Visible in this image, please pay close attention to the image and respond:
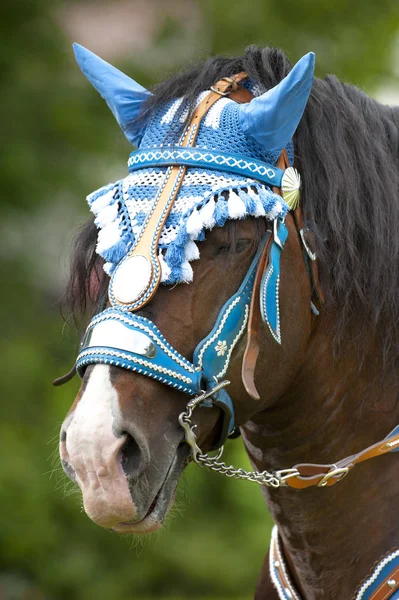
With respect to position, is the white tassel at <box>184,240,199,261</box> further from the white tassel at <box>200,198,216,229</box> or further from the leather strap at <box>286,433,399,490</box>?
the leather strap at <box>286,433,399,490</box>

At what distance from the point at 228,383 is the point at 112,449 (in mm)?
381

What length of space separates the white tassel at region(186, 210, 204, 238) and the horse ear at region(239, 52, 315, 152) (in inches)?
13.1

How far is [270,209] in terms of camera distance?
224cm

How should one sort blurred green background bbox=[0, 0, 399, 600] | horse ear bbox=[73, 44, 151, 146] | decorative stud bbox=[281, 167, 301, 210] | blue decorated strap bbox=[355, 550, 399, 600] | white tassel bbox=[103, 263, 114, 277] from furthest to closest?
blurred green background bbox=[0, 0, 399, 600] → horse ear bbox=[73, 44, 151, 146] → blue decorated strap bbox=[355, 550, 399, 600] → decorative stud bbox=[281, 167, 301, 210] → white tassel bbox=[103, 263, 114, 277]

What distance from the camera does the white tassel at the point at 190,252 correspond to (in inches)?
84.4

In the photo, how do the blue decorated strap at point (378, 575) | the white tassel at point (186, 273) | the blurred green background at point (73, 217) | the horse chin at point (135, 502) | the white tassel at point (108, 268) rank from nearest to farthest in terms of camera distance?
1. the horse chin at point (135, 502)
2. the white tassel at point (186, 273)
3. the white tassel at point (108, 268)
4. the blue decorated strap at point (378, 575)
5. the blurred green background at point (73, 217)

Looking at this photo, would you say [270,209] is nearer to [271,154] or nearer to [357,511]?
[271,154]

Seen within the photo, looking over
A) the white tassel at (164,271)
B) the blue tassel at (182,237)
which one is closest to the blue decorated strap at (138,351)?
the white tassel at (164,271)

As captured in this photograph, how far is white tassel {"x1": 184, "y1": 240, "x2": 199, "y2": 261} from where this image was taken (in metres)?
2.14

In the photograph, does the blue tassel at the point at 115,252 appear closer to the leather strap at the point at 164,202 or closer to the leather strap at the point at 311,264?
the leather strap at the point at 164,202

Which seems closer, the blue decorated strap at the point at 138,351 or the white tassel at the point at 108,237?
the blue decorated strap at the point at 138,351

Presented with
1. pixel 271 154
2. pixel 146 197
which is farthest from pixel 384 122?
pixel 146 197

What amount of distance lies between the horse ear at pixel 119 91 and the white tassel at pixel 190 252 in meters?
0.54

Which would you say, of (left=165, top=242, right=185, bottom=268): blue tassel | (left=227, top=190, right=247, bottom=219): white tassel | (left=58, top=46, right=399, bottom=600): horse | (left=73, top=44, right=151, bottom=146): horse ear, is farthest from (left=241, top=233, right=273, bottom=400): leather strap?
(left=73, top=44, right=151, bottom=146): horse ear
